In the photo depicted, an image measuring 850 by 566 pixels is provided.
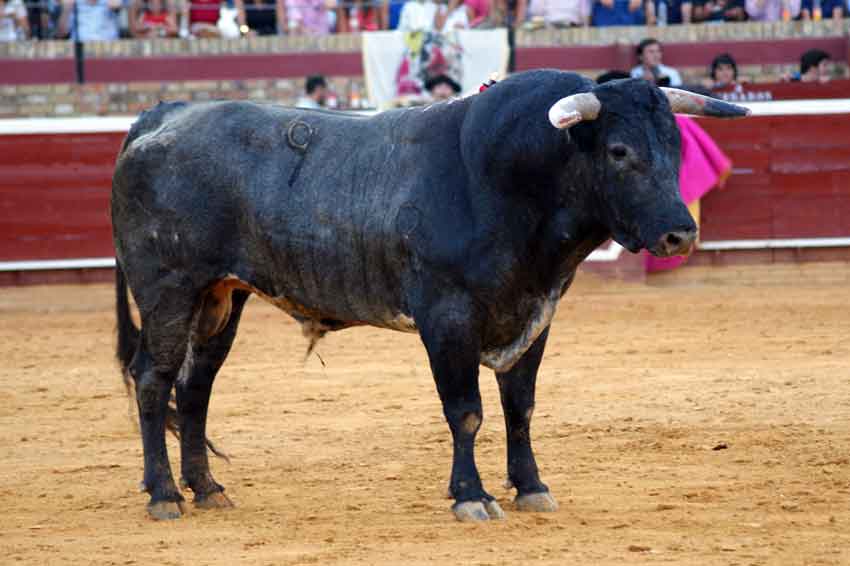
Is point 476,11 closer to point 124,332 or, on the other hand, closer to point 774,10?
point 774,10

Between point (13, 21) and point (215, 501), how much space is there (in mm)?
10348

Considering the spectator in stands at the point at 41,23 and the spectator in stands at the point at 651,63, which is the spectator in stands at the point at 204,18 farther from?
the spectator in stands at the point at 651,63

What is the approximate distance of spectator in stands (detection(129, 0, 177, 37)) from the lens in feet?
49.8

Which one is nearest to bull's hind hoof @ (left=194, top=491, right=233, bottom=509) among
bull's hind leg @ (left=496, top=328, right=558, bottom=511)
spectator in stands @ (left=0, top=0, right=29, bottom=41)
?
bull's hind leg @ (left=496, top=328, right=558, bottom=511)

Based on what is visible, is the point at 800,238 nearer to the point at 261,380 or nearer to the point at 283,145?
the point at 261,380

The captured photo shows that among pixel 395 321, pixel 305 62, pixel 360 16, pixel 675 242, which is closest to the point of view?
pixel 675 242

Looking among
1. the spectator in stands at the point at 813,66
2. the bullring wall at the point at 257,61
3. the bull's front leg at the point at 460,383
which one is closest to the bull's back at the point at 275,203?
the bull's front leg at the point at 460,383

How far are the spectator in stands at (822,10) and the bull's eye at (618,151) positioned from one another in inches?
419

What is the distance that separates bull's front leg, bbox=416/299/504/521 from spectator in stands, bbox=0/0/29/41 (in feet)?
35.3

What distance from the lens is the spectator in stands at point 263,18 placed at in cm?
1527

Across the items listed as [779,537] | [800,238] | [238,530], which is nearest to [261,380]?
[238,530]

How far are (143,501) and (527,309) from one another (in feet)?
5.60

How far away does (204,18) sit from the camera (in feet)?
49.7

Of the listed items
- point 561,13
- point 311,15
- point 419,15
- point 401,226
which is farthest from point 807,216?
point 401,226
